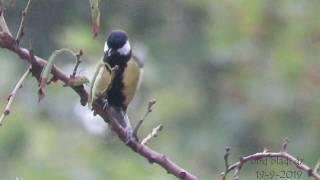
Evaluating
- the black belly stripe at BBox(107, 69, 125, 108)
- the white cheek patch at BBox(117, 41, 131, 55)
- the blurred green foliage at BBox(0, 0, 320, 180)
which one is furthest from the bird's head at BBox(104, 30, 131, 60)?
the blurred green foliage at BBox(0, 0, 320, 180)

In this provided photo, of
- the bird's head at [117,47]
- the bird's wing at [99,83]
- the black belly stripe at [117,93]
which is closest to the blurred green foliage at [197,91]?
the bird's head at [117,47]

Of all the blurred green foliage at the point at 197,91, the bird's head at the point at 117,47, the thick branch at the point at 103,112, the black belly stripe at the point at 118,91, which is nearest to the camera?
the thick branch at the point at 103,112

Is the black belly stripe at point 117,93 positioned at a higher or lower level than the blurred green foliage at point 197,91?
lower

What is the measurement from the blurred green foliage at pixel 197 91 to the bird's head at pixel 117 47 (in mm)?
2108

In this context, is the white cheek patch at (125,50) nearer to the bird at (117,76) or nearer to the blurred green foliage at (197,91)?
the bird at (117,76)

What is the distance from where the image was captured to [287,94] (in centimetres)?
455

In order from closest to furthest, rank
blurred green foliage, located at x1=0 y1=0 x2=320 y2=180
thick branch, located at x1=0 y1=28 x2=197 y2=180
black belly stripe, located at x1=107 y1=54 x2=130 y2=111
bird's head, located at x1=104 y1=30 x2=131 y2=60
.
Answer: thick branch, located at x1=0 y1=28 x2=197 y2=180 → black belly stripe, located at x1=107 y1=54 x2=130 y2=111 → bird's head, located at x1=104 y1=30 x2=131 y2=60 → blurred green foliage, located at x1=0 y1=0 x2=320 y2=180

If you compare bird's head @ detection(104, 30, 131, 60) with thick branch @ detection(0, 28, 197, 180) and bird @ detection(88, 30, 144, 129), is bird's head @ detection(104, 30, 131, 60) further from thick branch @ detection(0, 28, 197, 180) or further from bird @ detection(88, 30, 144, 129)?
thick branch @ detection(0, 28, 197, 180)

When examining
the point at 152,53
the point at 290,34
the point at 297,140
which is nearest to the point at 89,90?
the point at 297,140

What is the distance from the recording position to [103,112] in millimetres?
1128

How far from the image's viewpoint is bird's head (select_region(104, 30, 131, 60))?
5.31ft

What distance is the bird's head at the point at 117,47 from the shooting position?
63.7 inches

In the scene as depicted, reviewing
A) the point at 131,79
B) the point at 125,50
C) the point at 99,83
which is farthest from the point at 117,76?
the point at 99,83

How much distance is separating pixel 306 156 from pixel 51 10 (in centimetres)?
185
